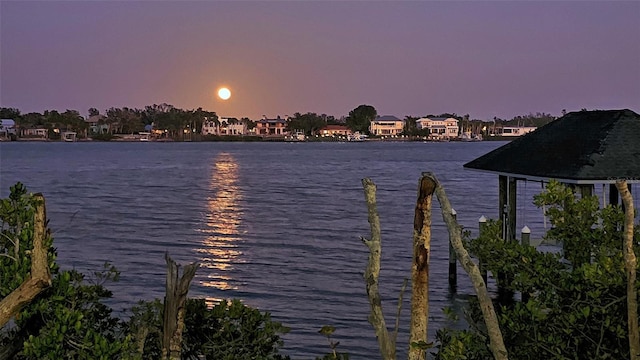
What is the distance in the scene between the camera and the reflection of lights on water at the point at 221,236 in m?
24.5

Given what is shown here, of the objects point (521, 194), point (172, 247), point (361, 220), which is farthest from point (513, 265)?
point (521, 194)

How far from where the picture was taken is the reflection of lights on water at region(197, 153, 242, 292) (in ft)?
80.2

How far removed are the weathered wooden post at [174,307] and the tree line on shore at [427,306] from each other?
0.02 meters

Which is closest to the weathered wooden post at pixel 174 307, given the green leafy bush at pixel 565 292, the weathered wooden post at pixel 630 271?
the green leafy bush at pixel 565 292

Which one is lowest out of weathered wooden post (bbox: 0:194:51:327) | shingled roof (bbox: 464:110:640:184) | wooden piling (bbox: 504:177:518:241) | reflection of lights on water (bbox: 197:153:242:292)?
reflection of lights on water (bbox: 197:153:242:292)

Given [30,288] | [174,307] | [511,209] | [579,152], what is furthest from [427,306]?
[511,209]

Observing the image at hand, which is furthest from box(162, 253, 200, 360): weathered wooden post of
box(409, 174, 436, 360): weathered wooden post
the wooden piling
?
the wooden piling

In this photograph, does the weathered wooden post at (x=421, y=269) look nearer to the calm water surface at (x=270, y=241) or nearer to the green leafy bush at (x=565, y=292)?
the green leafy bush at (x=565, y=292)

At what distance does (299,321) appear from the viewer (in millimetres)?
18672

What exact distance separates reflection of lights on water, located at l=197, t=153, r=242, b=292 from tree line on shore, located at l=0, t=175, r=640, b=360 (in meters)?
13.1

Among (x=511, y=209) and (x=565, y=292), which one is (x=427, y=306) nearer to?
(x=565, y=292)

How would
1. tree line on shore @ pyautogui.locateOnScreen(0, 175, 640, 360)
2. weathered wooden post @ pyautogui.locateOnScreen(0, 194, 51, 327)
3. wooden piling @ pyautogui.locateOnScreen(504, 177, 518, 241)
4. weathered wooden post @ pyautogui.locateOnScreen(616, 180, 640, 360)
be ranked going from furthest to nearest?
wooden piling @ pyautogui.locateOnScreen(504, 177, 518, 241)
weathered wooden post @ pyautogui.locateOnScreen(616, 180, 640, 360)
tree line on shore @ pyautogui.locateOnScreen(0, 175, 640, 360)
weathered wooden post @ pyautogui.locateOnScreen(0, 194, 51, 327)

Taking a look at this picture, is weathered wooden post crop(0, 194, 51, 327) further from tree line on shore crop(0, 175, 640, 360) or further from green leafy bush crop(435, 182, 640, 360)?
green leafy bush crop(435, 182, 640, 360)

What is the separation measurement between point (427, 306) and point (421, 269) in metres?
0.32
